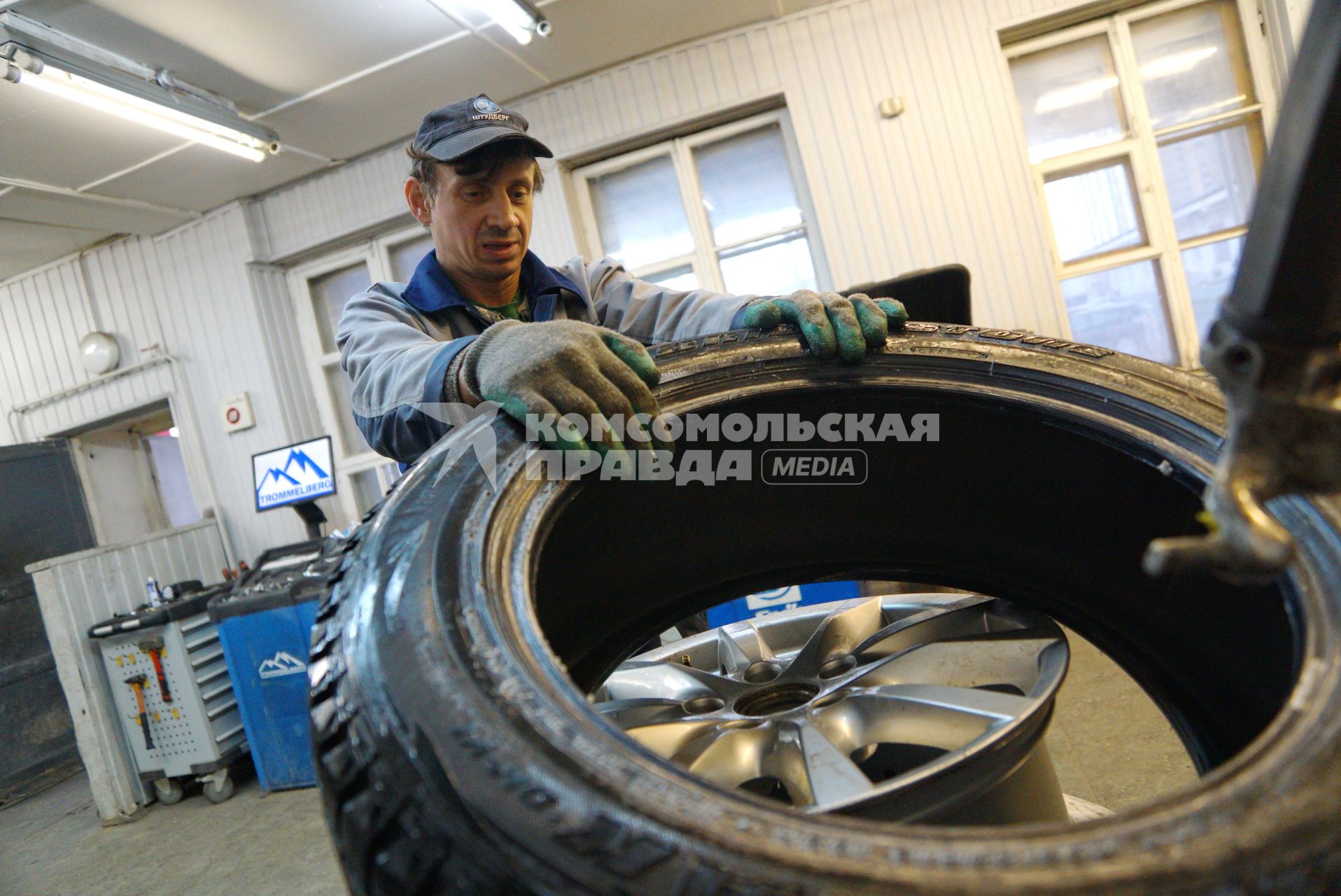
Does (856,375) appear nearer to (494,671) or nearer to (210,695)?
(494,671)

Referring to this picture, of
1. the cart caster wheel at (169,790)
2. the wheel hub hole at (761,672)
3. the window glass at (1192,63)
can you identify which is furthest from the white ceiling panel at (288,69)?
the wheel hub hole at (761,672)

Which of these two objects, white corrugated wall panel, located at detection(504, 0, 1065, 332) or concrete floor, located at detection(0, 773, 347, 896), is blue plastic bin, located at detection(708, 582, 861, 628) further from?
white corrugated wall panel, located at detection(504, 0, 1065, 332)

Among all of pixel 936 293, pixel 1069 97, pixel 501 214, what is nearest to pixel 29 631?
pixel 501 214

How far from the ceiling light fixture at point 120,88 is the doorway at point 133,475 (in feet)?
7.94

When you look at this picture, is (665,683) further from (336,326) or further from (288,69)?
(336,326)

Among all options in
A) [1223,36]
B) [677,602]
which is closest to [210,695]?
[677,602]

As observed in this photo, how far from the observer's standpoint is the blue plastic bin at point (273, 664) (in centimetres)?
326

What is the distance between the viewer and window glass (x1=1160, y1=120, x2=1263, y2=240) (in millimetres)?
4277

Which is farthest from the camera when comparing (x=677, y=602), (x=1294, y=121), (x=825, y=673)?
(x=825, y=673)

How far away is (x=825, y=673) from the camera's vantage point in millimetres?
1171

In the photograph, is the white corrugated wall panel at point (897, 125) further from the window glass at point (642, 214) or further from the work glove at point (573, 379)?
the work glove at point (573, 379)

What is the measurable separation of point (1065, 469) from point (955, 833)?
1.93 ft

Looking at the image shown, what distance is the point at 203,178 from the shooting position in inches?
191

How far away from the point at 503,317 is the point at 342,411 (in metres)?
4.44
